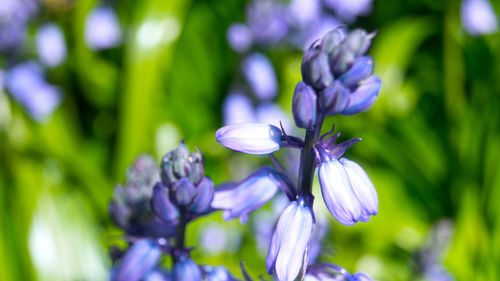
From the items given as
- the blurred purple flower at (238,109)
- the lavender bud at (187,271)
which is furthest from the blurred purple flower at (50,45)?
the lavender bud at (187,271)

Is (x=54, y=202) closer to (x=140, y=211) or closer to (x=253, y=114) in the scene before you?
(x=253, y=114)

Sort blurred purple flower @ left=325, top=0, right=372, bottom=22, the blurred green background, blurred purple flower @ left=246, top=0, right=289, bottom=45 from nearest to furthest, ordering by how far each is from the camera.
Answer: the blurred green background → blurred purple flower @ left=246, top=0, right=289, bottom=45 → blurred purple flower @ left=325, top=0, right=372, bottom=22

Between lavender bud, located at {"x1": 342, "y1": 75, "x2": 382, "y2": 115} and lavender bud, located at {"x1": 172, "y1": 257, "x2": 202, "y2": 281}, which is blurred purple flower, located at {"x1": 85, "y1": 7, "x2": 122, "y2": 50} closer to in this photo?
lavender bud, located at {"x1": 172, "y1": 257, "x2": 202, "y2": 281}

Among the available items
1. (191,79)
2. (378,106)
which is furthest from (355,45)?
(191,79)

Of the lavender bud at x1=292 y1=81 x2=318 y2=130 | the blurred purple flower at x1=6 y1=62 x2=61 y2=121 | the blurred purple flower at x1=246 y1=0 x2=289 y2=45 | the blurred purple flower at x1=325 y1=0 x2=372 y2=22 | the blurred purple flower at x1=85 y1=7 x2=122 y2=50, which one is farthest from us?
the blurred purple flower at x1=85 y1=7 x2=122 y2=50

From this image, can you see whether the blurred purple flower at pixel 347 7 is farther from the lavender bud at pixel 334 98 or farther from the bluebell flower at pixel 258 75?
the lavender bud at pixel 334 98

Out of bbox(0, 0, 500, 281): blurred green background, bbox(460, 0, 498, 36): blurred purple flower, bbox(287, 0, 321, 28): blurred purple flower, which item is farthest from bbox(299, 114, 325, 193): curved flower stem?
bbox(460, 0, 498, 36): blurred purple flower

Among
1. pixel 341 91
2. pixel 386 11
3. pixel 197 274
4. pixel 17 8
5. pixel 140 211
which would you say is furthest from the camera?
pixel 386 11
